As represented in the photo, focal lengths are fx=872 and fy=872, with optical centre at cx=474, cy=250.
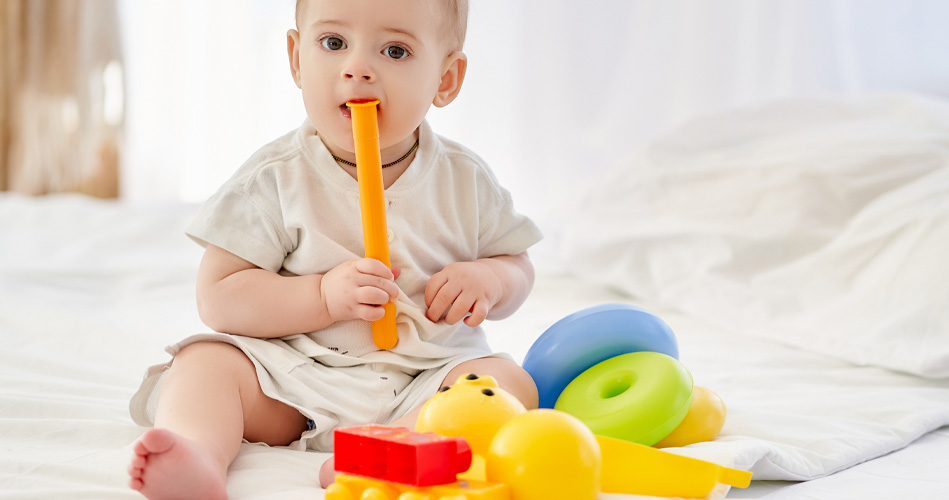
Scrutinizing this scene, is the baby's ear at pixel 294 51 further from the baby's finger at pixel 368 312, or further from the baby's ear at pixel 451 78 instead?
the baby's finger at pixel 368 312

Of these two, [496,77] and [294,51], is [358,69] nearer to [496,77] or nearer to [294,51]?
[294,51]

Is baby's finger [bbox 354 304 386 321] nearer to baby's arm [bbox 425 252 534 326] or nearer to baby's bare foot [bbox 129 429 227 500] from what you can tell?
baby's arm [bbox 425 252 534 326]

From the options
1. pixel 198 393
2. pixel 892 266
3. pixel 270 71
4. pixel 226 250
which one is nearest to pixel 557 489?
pixel 198 393

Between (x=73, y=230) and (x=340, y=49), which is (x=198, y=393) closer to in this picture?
(x=340, y=49)

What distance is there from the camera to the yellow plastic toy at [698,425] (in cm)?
87

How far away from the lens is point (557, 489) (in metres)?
0.61

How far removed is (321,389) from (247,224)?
0.68 ft

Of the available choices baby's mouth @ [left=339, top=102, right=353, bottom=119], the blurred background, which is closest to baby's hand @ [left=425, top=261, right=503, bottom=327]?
baby's mouth @ [left=339, top=102, right=353, bottom=119]

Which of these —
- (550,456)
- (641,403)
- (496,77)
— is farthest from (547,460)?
(496,77)

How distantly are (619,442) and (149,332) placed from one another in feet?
3.18

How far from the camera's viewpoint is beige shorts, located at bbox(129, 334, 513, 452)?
0.90 meters

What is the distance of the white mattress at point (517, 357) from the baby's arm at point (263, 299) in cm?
14

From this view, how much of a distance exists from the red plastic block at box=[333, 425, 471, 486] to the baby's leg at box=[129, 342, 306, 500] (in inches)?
4.6

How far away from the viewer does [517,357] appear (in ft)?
4.23
